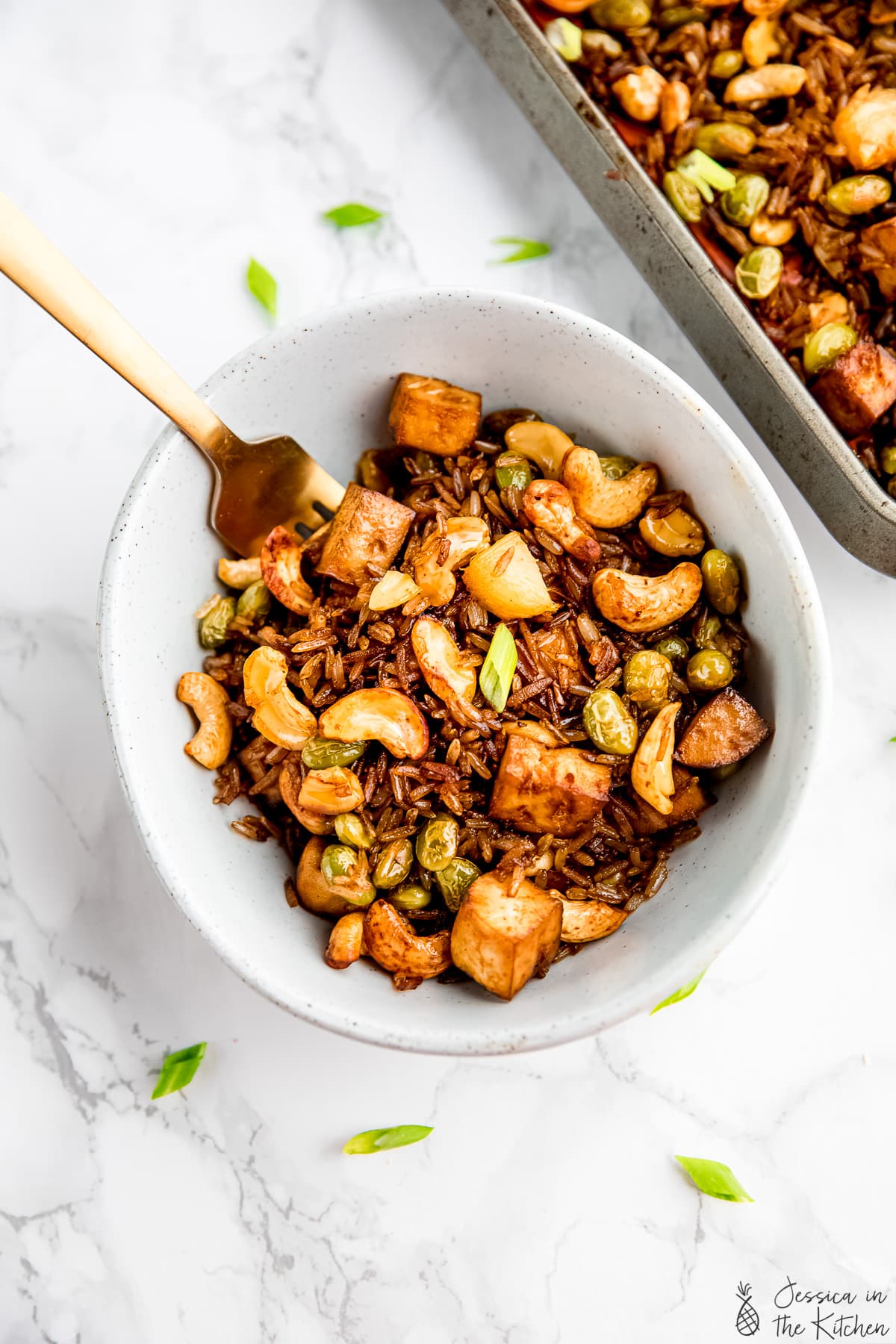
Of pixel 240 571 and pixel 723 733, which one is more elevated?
pixel 240 571

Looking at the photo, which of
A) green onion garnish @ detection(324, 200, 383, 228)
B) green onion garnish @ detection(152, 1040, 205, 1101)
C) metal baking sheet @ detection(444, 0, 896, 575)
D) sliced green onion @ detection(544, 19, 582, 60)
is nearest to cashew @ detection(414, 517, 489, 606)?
metal baking sheet @ detection(444, 0, 896, 575)

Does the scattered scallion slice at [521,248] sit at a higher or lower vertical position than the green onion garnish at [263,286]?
lower

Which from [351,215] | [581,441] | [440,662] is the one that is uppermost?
[351,215]

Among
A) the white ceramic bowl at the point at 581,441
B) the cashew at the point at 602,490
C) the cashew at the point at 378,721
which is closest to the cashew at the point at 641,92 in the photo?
the white ceramic bowl at the point at 581,441

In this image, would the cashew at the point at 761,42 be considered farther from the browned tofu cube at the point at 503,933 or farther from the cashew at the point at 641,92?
the browned tofu cube at the point at 503,933

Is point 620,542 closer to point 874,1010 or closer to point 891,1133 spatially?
point 874,1010

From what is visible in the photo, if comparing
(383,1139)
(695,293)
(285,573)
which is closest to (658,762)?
(285,573)

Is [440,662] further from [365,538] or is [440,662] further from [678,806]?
[678,806]

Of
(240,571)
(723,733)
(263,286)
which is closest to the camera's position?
(723,733)
